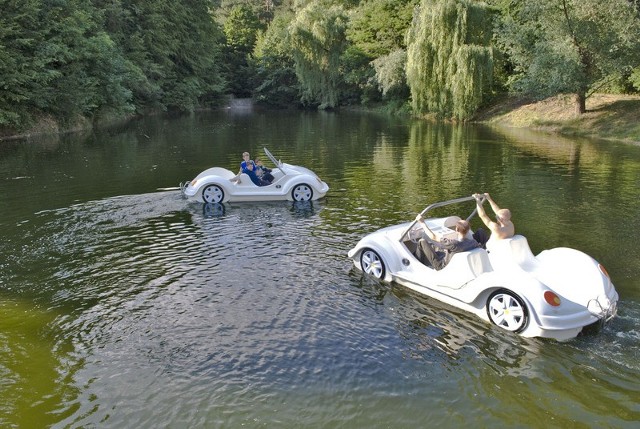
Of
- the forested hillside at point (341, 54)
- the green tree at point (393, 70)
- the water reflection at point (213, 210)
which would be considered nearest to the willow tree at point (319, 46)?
the forested hillside at point (341, 54)

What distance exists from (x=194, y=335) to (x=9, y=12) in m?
28.1

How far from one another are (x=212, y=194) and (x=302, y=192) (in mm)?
2474

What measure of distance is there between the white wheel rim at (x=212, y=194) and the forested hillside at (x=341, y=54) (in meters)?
18.9

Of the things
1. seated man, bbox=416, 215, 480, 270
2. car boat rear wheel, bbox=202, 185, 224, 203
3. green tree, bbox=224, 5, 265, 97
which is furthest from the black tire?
green tree, bbox=224, 5, 265, 97

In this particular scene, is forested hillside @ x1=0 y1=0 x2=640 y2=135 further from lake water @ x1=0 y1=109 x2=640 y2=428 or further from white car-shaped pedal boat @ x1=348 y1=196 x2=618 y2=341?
white car-shaped pedal boat @ x1=348 y1=196 x2=618 y2=341

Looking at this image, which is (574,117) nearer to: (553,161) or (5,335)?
(553,161)

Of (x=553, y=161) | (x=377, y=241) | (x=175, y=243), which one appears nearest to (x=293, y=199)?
(x=175, y=243)

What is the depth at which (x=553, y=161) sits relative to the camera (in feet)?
67.4

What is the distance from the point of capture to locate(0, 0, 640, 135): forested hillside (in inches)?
1109

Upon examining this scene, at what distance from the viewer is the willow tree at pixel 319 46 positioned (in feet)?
176

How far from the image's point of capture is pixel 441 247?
8359mm

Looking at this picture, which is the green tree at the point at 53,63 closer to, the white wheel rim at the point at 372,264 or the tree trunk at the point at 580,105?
the white wheel rim at the point at 372,264

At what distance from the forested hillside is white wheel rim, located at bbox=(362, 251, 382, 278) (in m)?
24.6

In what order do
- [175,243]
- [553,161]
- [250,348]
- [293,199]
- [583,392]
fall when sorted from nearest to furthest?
1. [583,392]
2. [250,348]
3. [175,243]
4. [293,199]
5. [553,161]
